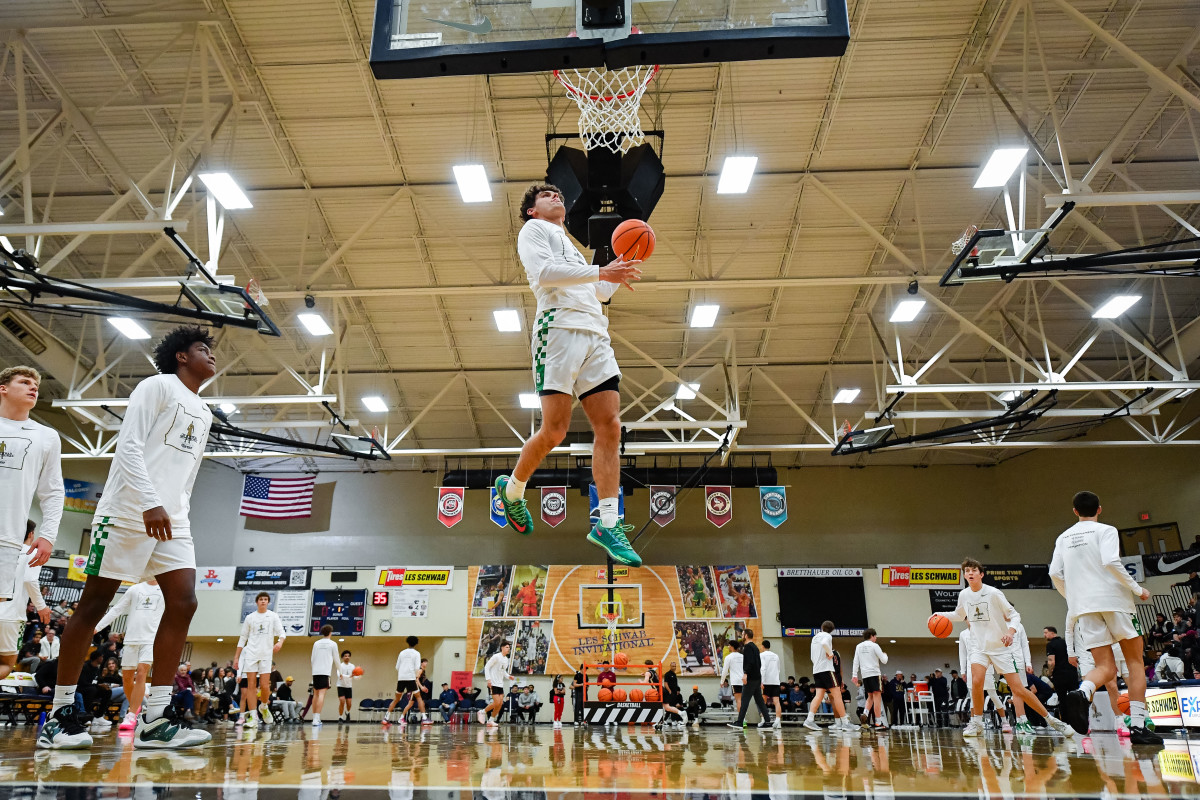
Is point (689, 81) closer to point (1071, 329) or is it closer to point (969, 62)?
point (969, 62)

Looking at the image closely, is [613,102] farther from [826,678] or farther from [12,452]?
[826,678]

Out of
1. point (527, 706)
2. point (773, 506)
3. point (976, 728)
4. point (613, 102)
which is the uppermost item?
point (613, 102)

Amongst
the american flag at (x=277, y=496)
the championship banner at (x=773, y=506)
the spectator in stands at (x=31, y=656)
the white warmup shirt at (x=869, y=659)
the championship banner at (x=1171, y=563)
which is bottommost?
the white warmup shirt at (x=869, y=659)

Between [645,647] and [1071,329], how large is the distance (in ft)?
42.7

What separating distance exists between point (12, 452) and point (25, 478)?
6.3 inches

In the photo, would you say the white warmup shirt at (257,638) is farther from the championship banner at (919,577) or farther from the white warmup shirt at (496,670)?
the championship banner at (919,577)

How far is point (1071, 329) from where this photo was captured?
60.7 ft

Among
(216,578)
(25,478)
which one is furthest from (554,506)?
(25,478)

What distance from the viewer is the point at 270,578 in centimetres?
2291

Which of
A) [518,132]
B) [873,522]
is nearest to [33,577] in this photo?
[518,132]

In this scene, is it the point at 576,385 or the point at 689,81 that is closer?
the point at 576,385

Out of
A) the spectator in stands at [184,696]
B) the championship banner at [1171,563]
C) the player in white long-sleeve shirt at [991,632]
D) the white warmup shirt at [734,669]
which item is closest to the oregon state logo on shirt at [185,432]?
the player in white long-sleeve shirt at [991,632]

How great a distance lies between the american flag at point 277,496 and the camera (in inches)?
890

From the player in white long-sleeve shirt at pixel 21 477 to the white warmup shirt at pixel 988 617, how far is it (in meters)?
7.78
